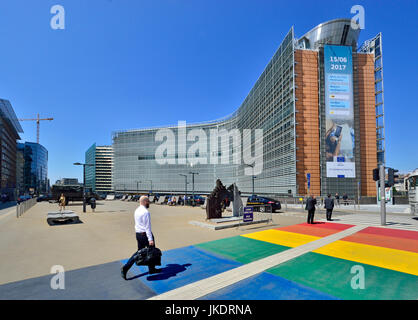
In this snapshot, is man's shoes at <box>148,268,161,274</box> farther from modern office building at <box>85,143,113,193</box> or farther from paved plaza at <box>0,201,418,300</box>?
modern office building at <box>85,143,113,193</box>

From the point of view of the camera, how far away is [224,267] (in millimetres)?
5973

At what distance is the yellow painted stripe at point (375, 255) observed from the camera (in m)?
6.04

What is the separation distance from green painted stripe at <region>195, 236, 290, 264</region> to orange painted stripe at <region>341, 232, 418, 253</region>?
3.74m

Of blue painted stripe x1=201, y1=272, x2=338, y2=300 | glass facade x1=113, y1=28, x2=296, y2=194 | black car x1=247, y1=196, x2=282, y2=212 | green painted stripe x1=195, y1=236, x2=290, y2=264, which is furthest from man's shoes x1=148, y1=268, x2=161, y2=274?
glass facade x1=113, y1=28, x2=296, y2=194

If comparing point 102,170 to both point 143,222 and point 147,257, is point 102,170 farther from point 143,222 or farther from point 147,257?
point 147,257

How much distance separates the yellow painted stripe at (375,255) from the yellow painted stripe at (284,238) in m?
1.02

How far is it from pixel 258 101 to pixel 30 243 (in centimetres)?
6695

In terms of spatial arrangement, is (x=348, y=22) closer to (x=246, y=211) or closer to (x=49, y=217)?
(x=246, y=211)

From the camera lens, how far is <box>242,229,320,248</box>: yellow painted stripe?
8.71 m

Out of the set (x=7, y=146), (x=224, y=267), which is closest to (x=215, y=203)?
(x=224, y=267)

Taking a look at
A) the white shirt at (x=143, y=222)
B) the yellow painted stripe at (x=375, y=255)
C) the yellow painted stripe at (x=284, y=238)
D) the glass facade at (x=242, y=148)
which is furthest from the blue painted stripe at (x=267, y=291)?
the glass facade at (x=242, y=148)

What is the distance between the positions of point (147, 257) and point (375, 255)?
23.3ft

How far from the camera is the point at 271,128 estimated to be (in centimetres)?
5709
